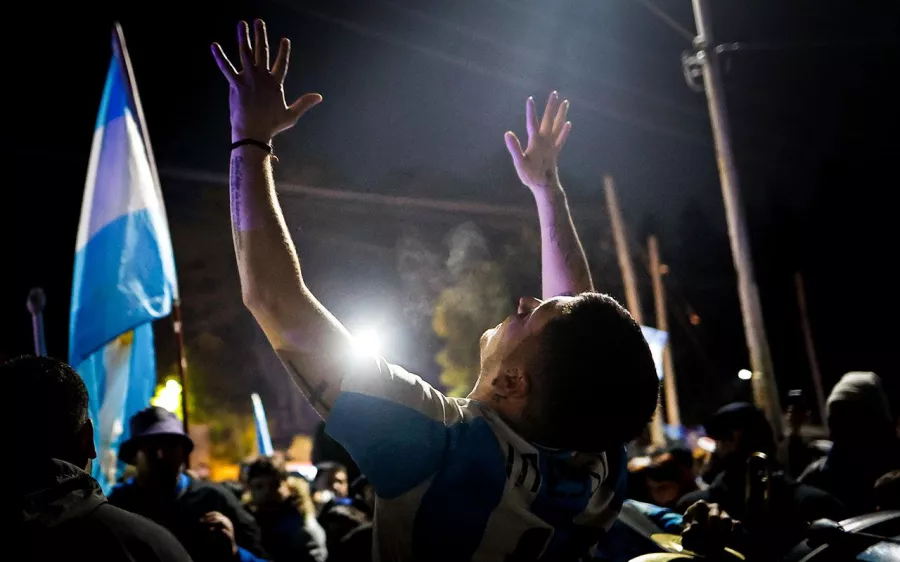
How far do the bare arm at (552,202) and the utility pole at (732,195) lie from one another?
862 cm

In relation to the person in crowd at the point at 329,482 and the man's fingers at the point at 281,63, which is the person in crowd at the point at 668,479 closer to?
the person in crowd at the point at 329,482

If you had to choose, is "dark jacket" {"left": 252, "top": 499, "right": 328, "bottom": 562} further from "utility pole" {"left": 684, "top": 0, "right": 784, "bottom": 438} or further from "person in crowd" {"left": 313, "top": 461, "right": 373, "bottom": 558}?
→ "utility pole" {"left": 684, "top": 0, "right": 784, "bottom": 438}

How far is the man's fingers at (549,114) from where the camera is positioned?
303 cm

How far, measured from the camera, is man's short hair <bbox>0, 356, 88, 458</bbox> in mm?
2105

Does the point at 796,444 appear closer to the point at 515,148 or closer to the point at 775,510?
the point at 775,510

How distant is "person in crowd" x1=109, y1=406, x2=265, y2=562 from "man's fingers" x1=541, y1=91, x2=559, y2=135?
3.42 meters

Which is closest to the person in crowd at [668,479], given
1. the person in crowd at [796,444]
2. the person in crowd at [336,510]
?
the person in crowd at [796,444]

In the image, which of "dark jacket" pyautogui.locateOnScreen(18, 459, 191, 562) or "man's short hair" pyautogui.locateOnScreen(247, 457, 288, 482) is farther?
"man's short hair" pyautogui.locateOnScreen(247, 457, 288, 482)

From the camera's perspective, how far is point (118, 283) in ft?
20.0

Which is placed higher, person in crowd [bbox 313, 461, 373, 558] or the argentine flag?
the argentine flag

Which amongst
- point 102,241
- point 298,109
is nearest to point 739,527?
point 298,109

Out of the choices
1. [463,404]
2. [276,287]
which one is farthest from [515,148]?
[276,287]

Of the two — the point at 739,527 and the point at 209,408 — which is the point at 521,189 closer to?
the point at 739,527

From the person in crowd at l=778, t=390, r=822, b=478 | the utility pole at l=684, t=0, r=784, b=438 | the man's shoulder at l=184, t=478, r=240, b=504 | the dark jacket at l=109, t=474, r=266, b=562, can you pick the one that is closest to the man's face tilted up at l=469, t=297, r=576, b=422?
the dark jacket at l=109, t=474, r=266, b=562
